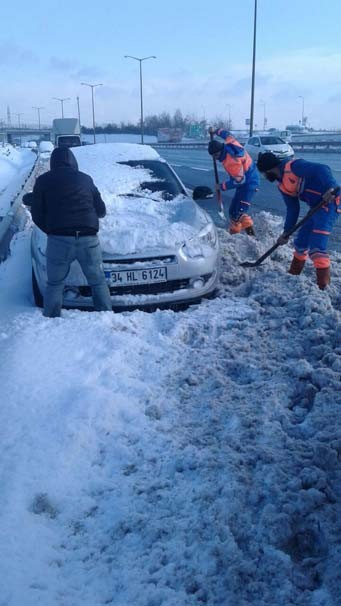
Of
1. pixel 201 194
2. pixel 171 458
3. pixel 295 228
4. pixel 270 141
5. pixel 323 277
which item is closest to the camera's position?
pixel 171 458

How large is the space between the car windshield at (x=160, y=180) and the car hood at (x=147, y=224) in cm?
22

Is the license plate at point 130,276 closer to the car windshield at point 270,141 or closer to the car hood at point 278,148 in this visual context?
the car hood at point 278,148

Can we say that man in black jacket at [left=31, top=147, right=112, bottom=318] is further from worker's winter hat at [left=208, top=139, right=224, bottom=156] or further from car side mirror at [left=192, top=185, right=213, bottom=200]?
worker's winter hat at [left=208, top=139, right=224, bottom=156]

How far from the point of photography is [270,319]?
4664 millimetres

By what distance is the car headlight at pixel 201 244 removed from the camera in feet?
17.0

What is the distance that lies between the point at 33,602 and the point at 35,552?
268 millimetres

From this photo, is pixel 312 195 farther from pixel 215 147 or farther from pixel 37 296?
pixel 37 296

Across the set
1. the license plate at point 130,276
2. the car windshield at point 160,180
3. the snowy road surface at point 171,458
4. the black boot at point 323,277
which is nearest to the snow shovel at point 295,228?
the black boot at point 323,277

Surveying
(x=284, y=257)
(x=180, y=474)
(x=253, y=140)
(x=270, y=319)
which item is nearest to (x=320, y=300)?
(x=270, y=319)

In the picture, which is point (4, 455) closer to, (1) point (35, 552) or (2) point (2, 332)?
(1) point (35, 552)

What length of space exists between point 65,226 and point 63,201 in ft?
0.74

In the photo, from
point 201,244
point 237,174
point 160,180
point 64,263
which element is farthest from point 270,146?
point 64,263

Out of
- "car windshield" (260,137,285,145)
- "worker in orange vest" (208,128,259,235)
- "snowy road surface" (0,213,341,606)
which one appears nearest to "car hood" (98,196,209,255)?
"snowy road surface" (0,213,341,606)

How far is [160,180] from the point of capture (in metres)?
6.82
